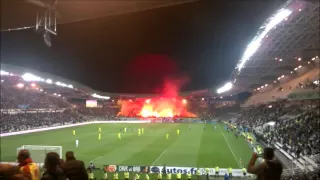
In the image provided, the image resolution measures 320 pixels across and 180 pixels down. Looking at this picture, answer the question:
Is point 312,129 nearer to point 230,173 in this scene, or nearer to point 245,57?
point 230,173

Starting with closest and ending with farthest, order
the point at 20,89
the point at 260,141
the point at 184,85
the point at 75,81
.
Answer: the point at 260,141, the point at 20,89, the point at 75,81, the point at 184,85

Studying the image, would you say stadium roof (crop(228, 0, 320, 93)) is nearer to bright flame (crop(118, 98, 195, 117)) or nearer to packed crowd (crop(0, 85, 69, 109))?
packed crowd (crop(0, 85, 69, 109))

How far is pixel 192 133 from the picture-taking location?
149ft

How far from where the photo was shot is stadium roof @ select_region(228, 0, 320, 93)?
22495mm

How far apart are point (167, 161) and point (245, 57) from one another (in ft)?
63.5

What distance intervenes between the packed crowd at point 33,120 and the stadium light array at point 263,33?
99.5ft

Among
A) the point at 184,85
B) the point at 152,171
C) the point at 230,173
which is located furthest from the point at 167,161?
the point at 184,85

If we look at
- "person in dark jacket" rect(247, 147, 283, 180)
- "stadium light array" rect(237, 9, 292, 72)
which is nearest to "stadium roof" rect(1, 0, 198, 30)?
"person in dark jacket" rect(247, 147, 283, 180)

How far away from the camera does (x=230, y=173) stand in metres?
18.8

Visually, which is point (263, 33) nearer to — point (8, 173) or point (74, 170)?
point (74, 170)

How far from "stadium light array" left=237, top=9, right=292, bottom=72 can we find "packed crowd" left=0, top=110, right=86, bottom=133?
99.5 ft

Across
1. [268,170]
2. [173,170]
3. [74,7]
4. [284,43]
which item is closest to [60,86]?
[284,43]

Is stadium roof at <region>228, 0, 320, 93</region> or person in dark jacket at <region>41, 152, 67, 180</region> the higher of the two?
stadium roof at <region>228, 0, 320, 93</region>

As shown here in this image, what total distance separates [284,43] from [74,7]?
2711 centimetres
